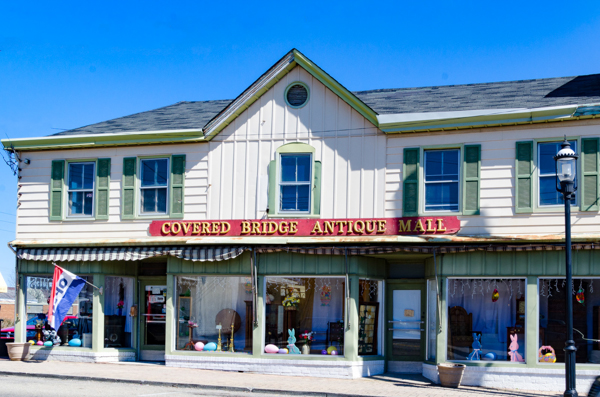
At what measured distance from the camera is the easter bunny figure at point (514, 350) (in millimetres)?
14836

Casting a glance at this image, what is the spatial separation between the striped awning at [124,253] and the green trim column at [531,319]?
6515mm

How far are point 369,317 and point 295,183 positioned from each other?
145 inches

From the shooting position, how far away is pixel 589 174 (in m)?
14.5

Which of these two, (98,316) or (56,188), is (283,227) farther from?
(56,188)

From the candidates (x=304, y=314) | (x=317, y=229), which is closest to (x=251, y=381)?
(x=304, y=314)

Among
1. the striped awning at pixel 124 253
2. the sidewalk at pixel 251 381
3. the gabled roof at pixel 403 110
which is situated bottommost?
the sidewalk at pixel 251 381

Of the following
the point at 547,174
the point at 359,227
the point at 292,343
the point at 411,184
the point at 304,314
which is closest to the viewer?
the point at 547,174

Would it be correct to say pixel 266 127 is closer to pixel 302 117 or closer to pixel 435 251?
pixel 302 117

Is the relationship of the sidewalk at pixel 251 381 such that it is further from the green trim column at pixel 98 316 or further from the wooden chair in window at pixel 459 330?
the wooden chair in window at pixel 459 330

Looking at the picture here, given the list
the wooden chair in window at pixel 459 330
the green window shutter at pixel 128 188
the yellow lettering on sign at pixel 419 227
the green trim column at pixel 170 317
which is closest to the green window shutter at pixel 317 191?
the yellow lettering on sign at pixel 419 227

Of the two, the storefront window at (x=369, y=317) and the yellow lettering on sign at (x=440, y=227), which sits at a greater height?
the yellow lettering on sign at (x=440, y=227)

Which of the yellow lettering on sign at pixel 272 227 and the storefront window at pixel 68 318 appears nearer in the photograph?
the yellow lettering on sign at pixel 272 227

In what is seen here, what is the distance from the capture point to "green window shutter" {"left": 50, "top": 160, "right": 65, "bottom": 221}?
1816 centimetres

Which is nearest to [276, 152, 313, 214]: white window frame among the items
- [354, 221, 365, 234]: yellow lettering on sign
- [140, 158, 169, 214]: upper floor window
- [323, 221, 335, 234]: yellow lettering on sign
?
[323, 221, 335, 234]: yellow lettering on sign
